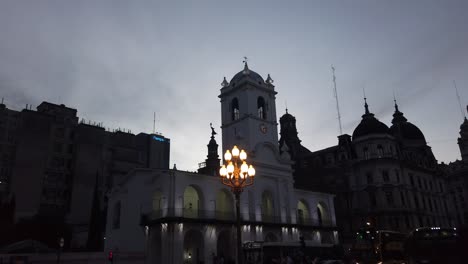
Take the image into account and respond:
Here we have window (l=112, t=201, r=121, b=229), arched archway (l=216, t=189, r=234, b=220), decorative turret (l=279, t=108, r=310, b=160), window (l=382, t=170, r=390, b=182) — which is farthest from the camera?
decorative turret (l=279, t=108, r=310, b=160)

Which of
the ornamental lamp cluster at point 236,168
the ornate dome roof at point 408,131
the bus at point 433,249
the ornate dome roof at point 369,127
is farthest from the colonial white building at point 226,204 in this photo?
the bus at point 433,249

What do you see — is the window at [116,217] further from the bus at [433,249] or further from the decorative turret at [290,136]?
the bus at [433,249]

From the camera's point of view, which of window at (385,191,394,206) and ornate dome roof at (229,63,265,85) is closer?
ornate dome roof at (229,63,265,85)

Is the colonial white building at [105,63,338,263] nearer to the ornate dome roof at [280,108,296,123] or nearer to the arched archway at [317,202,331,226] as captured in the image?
the arched archway at [317,202,331,226]

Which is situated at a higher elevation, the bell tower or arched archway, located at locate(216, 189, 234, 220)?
the bell tower

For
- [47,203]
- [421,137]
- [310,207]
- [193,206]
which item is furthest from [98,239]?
[421,137]

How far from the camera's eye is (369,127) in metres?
57.2

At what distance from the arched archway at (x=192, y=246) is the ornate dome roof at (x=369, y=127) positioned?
31378mm

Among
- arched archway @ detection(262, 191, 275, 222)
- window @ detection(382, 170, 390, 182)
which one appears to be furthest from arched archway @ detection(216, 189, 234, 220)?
window @ detection(382, 170, 390, 182)

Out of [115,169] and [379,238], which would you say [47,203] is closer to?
[115,169]

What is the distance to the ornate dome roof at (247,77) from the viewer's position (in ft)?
151

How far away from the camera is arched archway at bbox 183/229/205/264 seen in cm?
3769

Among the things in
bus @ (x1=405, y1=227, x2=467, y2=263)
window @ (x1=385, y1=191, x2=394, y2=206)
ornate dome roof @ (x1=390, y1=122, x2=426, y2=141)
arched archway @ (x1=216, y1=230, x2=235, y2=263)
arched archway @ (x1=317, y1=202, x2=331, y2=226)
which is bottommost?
bus @ (x1=405, y1=227, x2=467, y2=263)

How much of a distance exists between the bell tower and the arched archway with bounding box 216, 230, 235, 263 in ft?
31.3
